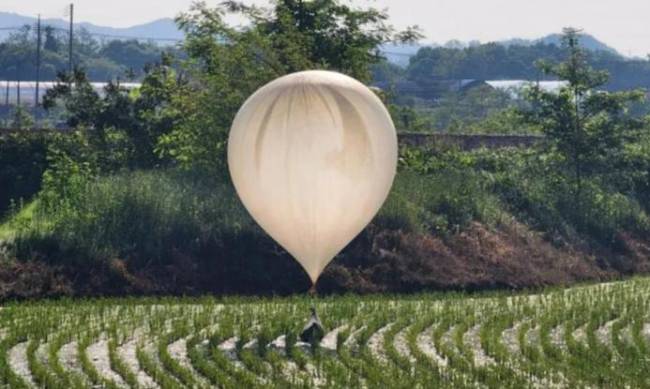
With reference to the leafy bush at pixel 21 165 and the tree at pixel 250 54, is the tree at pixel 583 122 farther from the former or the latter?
the leafy bush at pixel 21 165

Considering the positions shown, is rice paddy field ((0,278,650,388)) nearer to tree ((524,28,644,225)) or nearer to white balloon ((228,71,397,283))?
white balloon ((228,71,397,283))

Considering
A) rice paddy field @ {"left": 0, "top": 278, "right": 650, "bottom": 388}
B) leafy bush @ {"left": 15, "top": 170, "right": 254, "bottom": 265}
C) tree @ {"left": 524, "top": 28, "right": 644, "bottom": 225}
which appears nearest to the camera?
rice paddy field @ {"left": 0, "top": 278, "right": 650, "bottom": 388}

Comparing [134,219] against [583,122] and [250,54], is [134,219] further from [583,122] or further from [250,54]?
[583,122]

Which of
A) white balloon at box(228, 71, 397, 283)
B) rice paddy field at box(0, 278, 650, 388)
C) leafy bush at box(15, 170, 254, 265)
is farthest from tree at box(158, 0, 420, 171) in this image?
white balloon at box(228, 71, 397, 283)

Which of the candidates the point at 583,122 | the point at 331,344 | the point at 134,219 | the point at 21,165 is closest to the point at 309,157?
the point at 331,344

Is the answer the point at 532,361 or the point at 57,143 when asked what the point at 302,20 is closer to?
the point at 57,143

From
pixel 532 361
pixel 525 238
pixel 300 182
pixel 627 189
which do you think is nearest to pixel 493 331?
pixel 532 361
